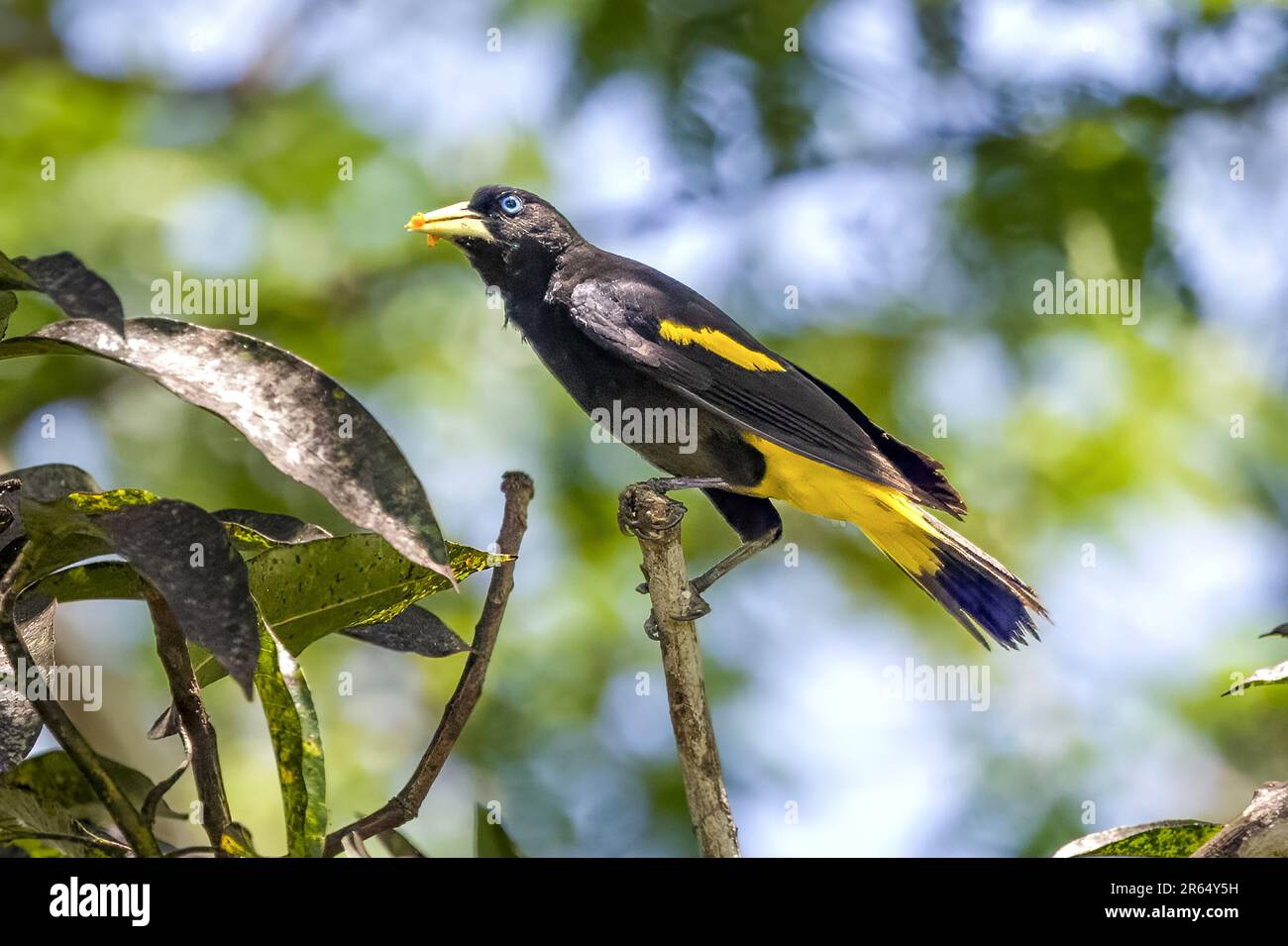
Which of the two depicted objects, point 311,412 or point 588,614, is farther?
point 588,614

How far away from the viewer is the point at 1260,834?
148cm

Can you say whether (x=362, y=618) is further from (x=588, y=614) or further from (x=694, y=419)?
(x=588, y=614)

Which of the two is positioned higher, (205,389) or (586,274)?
(586,274)

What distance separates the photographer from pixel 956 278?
5449mm

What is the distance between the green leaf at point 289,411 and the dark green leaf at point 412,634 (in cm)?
52

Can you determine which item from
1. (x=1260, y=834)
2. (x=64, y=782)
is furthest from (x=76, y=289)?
(x=1260, y=834)

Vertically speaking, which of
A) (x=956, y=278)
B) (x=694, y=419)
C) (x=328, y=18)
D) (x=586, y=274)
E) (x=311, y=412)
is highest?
(x=328, y=18)

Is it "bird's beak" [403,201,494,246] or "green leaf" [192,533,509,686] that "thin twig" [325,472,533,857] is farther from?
"bird's beak" [403,201,494,246]

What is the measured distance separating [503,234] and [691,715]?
205cm

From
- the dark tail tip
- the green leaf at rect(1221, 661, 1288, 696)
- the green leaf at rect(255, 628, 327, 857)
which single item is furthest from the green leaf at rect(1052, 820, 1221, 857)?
the green leaf at rect(255, 628, 327, 857)

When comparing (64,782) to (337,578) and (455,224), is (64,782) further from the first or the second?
(455,224)

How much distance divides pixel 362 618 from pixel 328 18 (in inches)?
208

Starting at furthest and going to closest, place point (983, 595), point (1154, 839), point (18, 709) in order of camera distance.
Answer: point (983, 595)
point (1154, 839)
point (18, 709)
